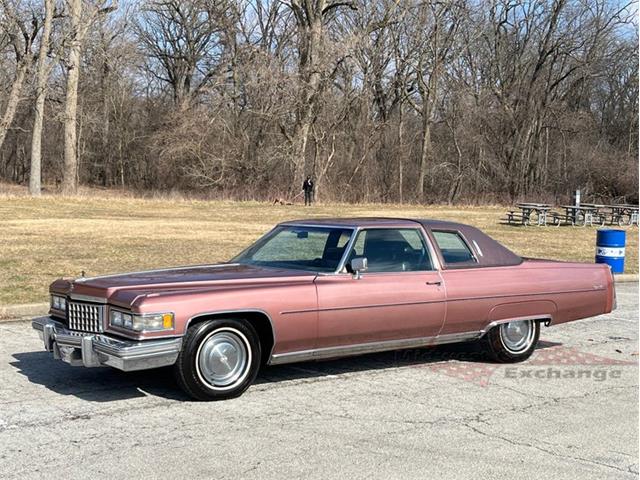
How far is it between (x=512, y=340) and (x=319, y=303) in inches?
95.9

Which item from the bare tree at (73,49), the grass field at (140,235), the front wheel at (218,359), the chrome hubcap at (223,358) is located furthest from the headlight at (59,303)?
the bare tree at (73,49)

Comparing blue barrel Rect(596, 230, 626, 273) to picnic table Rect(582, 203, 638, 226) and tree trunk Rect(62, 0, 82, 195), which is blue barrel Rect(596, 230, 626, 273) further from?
tree trunk Rect(62, 0, 82, 195)

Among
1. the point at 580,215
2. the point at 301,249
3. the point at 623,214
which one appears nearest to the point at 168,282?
the point at 301,249

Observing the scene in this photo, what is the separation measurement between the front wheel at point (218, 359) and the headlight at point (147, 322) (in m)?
0.20

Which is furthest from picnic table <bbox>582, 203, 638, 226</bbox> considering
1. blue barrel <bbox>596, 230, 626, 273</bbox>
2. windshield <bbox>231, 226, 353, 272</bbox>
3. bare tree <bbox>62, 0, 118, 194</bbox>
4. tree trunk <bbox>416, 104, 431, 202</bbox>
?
windshield <bbox>231, 226, 353, 272</bbox>

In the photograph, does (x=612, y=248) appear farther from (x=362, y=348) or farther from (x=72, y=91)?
(x=72, y=91)

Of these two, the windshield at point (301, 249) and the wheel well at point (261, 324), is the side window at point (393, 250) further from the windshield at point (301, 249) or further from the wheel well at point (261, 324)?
the wheel well at point (261, 324)

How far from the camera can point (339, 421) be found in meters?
5.63

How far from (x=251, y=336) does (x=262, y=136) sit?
144ft

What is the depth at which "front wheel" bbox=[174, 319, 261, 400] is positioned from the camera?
5891 mm

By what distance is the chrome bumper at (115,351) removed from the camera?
5.65 meters

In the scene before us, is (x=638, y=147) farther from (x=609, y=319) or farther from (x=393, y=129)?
(x=609, y=319)

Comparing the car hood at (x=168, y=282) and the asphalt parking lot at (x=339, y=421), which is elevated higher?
the car hood at (x=168, y=282)

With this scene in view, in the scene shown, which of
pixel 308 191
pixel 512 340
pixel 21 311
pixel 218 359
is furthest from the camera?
pixel 308 191
